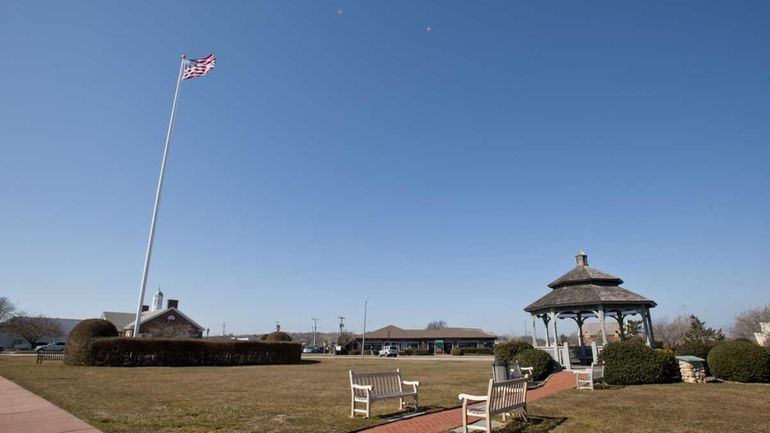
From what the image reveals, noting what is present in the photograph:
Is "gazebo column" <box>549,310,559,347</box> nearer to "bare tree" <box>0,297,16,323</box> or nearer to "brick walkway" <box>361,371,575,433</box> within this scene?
"brick walkway" <box>361,371,575,433</box>

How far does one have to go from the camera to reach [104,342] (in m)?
26.5

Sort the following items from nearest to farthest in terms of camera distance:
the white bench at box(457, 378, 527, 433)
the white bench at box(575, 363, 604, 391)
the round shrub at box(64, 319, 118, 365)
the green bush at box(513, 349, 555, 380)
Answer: the white bench at box(457, 378, 527, 433) < the white bench at box(575, 363, 604, 391) < the green bush at box(513, 349, 555, 380) < the round shrub at box(64, 319, 118, 365)

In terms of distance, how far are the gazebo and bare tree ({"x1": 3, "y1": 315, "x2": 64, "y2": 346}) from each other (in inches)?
3338

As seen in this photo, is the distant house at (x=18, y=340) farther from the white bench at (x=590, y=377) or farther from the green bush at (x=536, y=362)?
the white bench at (x=590, y=377)

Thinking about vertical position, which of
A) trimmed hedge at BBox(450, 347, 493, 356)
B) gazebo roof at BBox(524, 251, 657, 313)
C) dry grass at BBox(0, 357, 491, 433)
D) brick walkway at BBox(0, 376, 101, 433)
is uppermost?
gazebo roof at BBox(524, 251, 657, 313)

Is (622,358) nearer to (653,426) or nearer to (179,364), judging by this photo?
(653,426)

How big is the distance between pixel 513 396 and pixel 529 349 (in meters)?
10.6

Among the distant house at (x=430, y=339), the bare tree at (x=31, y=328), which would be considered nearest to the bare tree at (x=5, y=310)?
the bare tree at (x=31, y=328)

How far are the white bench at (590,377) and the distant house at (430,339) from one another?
65.0 metres

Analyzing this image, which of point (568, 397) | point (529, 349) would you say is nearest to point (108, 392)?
point (568, 397)

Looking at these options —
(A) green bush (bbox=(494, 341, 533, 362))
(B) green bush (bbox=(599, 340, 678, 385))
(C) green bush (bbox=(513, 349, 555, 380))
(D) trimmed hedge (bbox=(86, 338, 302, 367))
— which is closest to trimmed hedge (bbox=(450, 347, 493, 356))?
(D) trimmed hedge (bbox=(86, 338, 302, 367))

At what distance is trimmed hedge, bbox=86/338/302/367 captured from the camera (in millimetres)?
26609

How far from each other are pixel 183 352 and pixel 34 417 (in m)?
23.6

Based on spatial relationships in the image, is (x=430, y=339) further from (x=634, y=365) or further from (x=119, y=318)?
(x=634, y=365)
